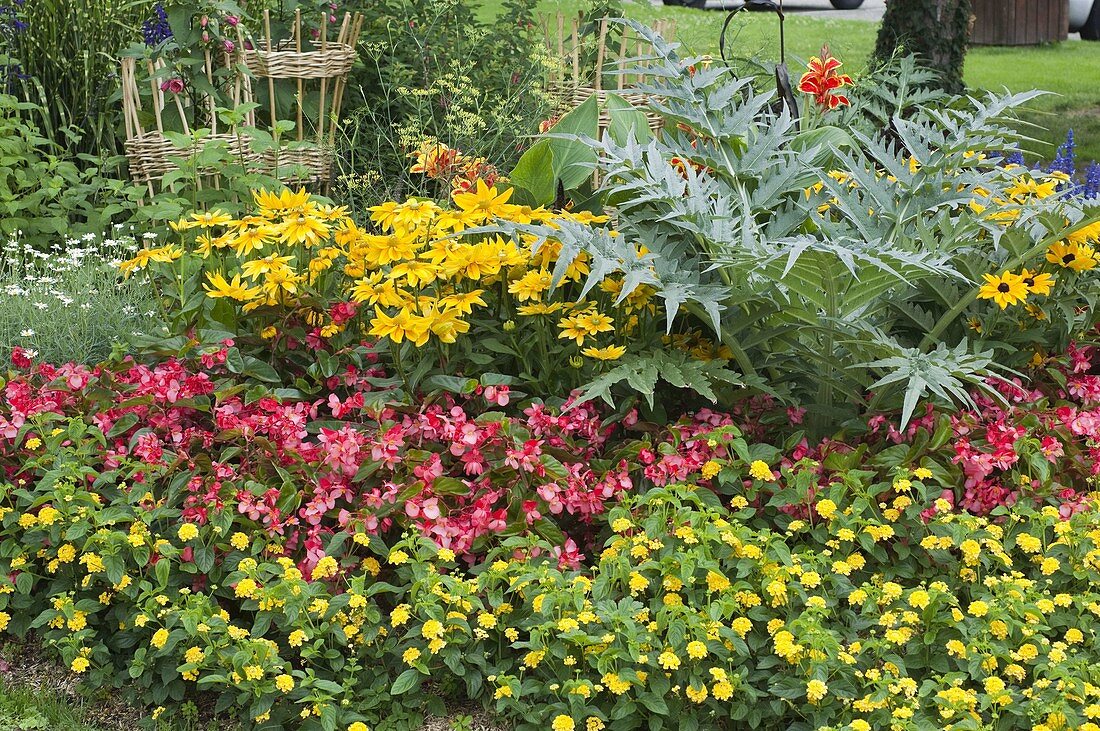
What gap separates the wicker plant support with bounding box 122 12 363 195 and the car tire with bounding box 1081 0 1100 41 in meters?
13.9

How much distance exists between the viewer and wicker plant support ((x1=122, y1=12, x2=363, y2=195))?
16.4 ft

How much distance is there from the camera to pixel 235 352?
3.24 meters

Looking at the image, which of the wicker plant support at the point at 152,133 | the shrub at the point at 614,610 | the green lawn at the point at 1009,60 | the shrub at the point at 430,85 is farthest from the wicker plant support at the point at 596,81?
the green lawn at the point at 1009,60

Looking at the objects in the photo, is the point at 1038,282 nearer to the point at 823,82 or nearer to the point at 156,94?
the point at 823,82

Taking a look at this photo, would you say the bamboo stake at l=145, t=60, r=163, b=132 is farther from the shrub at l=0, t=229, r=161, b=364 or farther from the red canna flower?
the red canna flower

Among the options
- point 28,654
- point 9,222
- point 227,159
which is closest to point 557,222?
point 28,654

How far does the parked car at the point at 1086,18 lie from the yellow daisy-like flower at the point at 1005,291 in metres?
14.9

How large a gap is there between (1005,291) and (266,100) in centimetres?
360

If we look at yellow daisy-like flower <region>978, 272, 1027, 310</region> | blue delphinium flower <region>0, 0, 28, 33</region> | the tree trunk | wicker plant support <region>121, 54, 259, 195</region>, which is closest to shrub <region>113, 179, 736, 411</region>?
yellow daisy-like flower <region>978, 272, 1027, 310</region>

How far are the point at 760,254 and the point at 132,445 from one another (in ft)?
5.54

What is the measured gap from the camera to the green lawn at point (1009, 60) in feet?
34.5

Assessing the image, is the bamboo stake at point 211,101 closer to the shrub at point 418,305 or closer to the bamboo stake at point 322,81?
the bamboo stake at point 322,81

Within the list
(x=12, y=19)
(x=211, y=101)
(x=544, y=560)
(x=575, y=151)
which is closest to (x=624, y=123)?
(x=575, y=151)

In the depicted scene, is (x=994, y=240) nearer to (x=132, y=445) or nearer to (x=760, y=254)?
(x=760, y=254)
